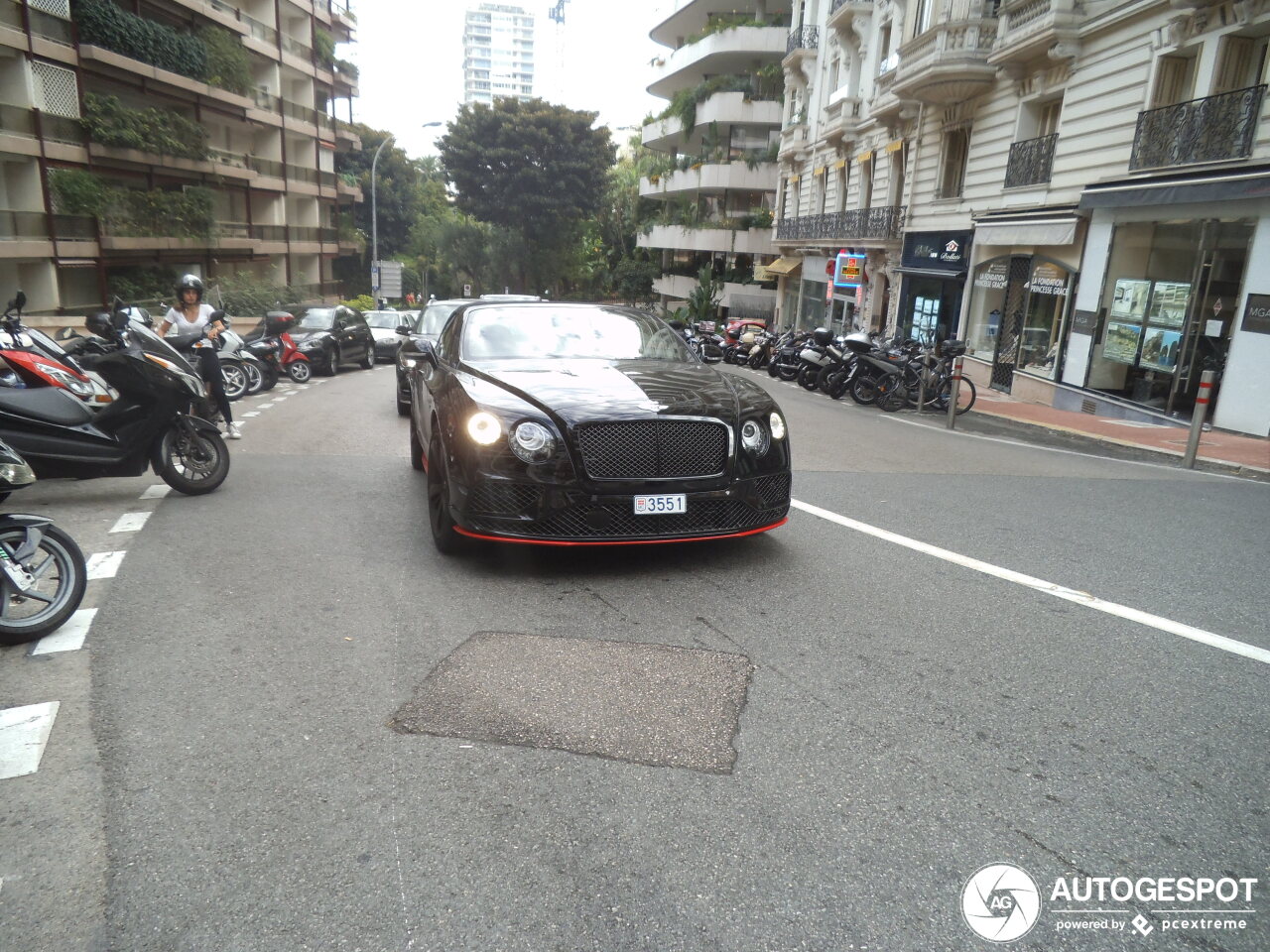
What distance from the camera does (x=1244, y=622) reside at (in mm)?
4824

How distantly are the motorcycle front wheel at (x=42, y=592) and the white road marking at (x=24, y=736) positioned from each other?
0.73 meters

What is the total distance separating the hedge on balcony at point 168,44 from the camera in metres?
27.2

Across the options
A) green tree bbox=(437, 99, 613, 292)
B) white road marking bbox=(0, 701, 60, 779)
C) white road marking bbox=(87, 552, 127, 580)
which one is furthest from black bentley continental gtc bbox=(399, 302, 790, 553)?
green tree bbox=(437, 99, 613, 292)

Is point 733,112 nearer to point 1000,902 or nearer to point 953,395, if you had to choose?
point 953,395

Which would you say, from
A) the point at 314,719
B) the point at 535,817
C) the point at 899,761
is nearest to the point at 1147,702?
the point at 899,761

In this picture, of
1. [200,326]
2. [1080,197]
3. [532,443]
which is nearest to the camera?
[532,443]

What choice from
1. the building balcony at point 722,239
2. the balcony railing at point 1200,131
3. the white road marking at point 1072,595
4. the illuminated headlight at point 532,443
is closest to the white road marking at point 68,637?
the illuminated headlight at point 532,443

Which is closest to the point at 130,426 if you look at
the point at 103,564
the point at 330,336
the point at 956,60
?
the point at 103,564

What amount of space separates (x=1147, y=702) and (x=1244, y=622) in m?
→ 1.47

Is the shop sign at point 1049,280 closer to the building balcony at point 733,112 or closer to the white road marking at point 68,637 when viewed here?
the white road marking at point 68,637

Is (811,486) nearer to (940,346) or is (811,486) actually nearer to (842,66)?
(940,346)

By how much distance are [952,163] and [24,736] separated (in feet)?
81.8

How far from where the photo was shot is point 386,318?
1061 inches

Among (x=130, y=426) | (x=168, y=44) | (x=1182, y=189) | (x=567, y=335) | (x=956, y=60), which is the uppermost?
(x=168, y=44)
